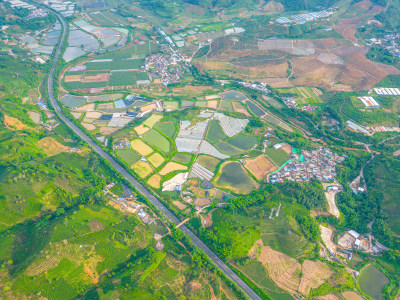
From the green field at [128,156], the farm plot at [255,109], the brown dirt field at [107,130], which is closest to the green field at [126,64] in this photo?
the brown dirt field at [107,130]

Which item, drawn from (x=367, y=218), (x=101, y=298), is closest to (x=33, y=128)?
(x=101, y=298)

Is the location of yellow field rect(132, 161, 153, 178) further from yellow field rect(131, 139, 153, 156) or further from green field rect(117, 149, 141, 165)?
yellow field rect(131, 139, 153, 156)

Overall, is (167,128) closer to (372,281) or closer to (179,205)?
(179,205)

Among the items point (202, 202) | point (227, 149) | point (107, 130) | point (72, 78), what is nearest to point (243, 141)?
point (227, 149)

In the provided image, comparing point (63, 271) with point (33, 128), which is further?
point (33, 128)

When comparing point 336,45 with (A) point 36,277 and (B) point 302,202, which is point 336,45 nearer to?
(B) point 302,202

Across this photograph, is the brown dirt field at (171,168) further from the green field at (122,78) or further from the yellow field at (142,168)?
the green field at (122,78)
